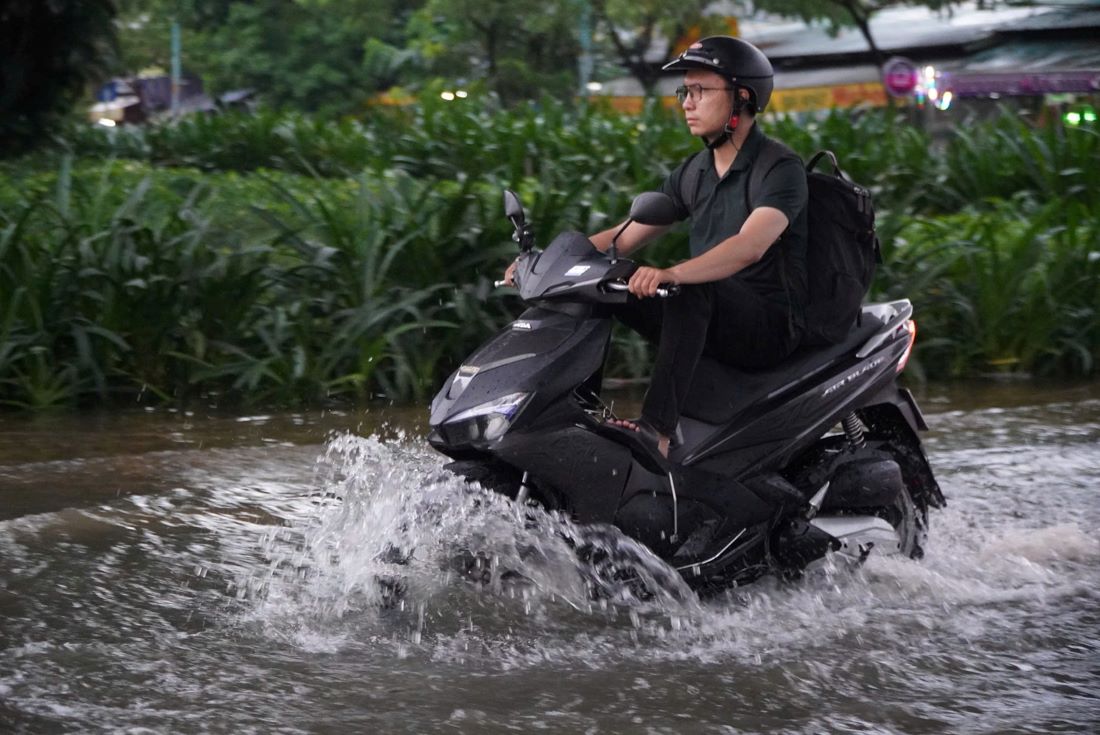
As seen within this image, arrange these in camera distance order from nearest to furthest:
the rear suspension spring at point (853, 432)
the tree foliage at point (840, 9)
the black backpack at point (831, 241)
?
the black backpack at point (831, 241), the rear suspension spring at point (853, 432), the tree foliage at point (840, 9)

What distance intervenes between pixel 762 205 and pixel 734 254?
21 centimetres

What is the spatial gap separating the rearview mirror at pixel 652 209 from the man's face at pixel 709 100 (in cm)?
55

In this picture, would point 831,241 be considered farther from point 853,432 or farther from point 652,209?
point 652,209

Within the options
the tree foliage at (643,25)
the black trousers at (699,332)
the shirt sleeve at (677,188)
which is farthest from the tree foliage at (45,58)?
the tree foliage at (643,25)

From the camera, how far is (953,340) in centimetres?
905

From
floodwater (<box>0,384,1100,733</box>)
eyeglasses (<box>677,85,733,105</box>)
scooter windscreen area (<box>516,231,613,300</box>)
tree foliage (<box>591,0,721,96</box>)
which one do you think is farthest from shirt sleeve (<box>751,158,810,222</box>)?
tree foliage (<box>591,0,721,96</box>)

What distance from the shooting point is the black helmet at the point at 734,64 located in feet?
15.5

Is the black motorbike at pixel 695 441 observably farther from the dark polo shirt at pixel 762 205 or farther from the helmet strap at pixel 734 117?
the helmet strap at pixel 734 117

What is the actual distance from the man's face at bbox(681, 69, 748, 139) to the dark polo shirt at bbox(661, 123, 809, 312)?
0.44ft

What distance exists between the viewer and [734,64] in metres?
4.73

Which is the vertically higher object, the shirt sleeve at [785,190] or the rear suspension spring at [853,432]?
the shirt sleeve at [785,190]

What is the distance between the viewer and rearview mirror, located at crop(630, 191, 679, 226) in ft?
14.0

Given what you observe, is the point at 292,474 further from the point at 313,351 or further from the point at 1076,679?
the point at 1076,679

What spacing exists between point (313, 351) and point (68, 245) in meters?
1.37
